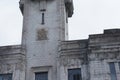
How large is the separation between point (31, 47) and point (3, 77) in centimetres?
421

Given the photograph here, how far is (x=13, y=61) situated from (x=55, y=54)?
425cm

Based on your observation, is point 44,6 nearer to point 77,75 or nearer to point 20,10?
point 20,10

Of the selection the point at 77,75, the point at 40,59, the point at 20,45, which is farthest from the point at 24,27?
the point at 77,75

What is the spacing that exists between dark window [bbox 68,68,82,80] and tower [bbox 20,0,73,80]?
149 cm

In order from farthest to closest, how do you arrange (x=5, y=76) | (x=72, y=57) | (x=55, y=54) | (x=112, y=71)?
(x=55, y=54) → (x=5, y=76) → (x=72, y=57) → (x=112, y=71)

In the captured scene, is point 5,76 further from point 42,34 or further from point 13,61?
point 42,34

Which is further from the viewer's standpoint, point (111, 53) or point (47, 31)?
point (47, 31)

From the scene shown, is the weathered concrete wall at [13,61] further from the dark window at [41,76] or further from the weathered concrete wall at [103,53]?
the weathered concrete wall at [103,53]

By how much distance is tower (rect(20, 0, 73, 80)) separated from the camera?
28703mm

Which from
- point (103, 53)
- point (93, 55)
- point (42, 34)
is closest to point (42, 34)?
point (42, 34)

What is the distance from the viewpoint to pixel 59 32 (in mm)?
30578

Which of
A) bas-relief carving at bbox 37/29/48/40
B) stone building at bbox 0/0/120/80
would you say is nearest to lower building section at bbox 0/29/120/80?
stone building at bbox 0/0/120/80

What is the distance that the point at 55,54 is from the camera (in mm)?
29344

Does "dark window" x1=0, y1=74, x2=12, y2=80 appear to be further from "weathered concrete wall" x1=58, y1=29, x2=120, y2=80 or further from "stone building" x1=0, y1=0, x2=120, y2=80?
"weathered concrete wall" x1=58, y1=29, x2=120, y2=80
